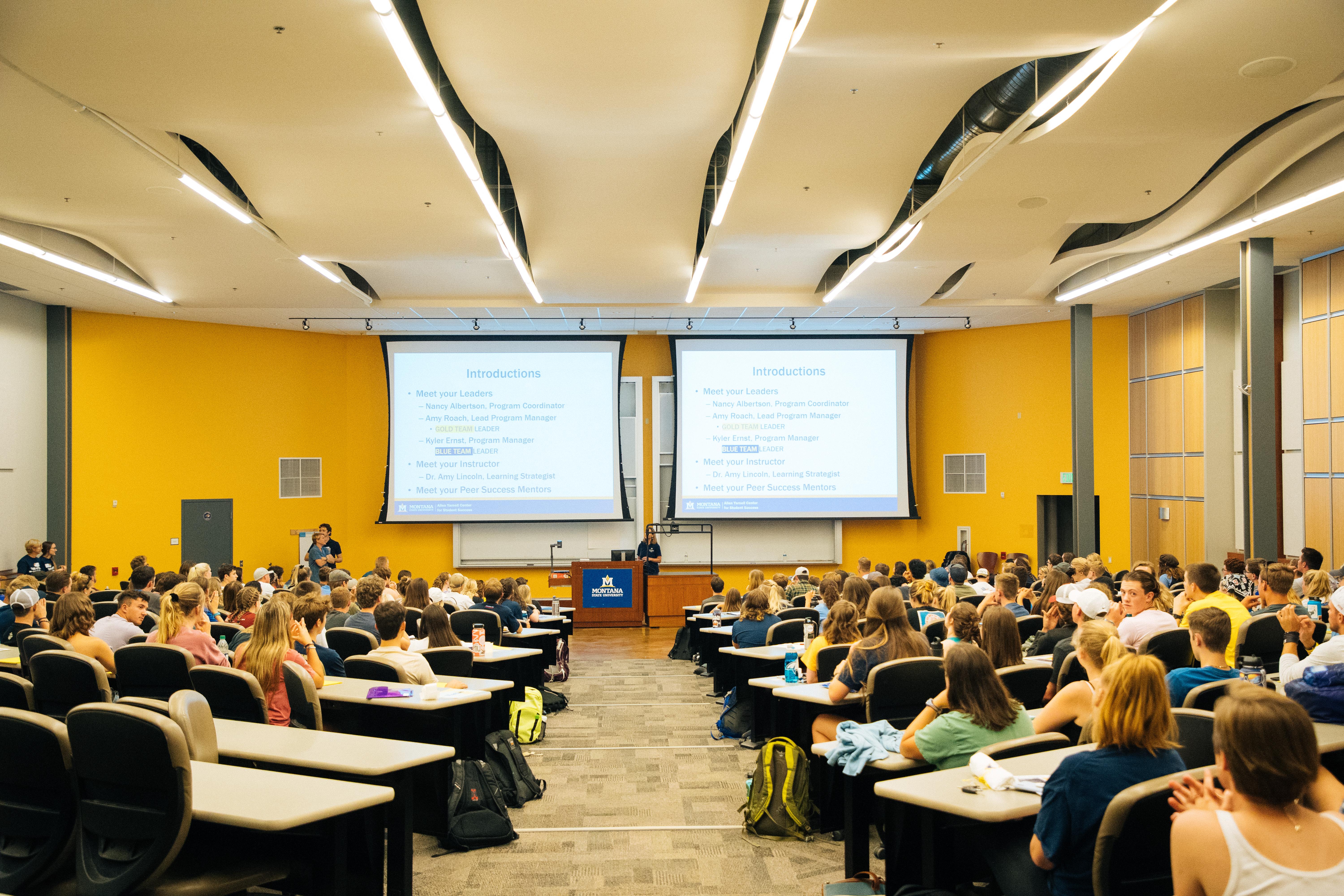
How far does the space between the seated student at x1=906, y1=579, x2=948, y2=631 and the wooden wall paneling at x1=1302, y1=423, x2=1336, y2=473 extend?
19.0 ft

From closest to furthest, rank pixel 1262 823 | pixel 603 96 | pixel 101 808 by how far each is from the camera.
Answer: pixel 1262 823 < pixel 101 808 < pixel 603 96

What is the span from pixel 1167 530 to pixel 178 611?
44.8ft

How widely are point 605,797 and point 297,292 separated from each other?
9777 millimetres

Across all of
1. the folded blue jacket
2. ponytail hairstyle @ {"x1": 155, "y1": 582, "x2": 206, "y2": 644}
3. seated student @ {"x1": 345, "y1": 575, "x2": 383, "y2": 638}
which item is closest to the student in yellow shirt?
the folded blue jacket

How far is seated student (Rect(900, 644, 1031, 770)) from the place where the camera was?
10.4 ft

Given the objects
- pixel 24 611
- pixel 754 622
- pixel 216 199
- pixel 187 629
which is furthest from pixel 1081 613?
pixel 216 199

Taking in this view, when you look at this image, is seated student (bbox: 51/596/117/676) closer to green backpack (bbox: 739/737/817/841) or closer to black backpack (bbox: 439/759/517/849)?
black backpack (bbox: 439/759/517/849)

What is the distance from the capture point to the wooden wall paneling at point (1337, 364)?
10.1 m

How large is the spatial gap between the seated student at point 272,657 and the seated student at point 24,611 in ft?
8.45

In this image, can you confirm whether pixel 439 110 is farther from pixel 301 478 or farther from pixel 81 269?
pixel 301 478

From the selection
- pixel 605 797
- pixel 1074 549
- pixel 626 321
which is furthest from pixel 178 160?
pixel 1074 549

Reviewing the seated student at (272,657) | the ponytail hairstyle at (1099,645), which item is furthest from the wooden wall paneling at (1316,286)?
the seated student at (272,657)

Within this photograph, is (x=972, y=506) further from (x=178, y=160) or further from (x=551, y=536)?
(x=178, y=160)

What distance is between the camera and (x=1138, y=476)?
1441cm
